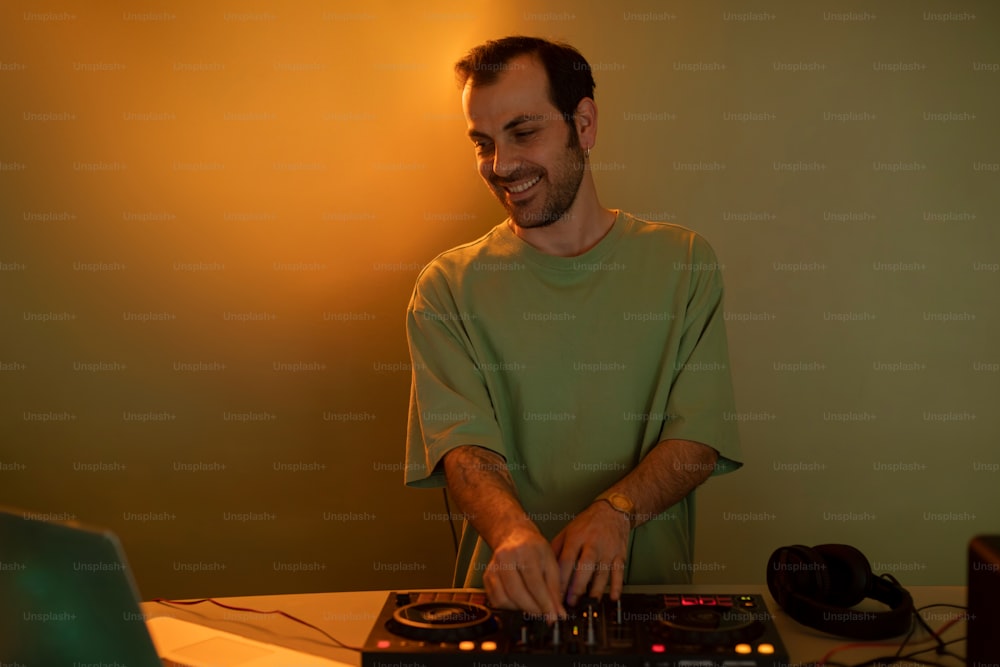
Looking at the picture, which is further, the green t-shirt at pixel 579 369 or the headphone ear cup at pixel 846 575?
the green t-shirt at pixel 579 369

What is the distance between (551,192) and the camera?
6.82 feet

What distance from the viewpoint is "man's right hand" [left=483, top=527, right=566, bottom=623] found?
1.30 meters

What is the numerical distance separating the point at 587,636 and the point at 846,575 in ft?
1.75

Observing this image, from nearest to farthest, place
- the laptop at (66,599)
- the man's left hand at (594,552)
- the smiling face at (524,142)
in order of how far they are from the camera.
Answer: the laptop at (66,599) → the man's left hand at (594,552) → the smiling face at (524,142)

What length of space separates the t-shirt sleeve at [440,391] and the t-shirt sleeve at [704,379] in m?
0.38

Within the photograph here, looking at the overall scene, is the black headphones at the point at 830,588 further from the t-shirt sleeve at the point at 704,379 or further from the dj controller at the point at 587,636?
the t-shirt sleeve at the point at 704,379

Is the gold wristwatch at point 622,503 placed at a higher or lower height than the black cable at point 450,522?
higher

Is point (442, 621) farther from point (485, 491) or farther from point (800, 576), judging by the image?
point (800, 576)

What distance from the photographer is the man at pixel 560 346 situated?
73.5 inches

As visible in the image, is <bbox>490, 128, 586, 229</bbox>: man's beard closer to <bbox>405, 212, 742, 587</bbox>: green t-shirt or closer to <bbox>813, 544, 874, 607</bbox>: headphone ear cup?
<bbox>405, 212, 742, 587</bbox>: green t-shirt

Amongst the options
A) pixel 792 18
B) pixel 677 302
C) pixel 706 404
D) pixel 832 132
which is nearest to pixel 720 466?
pixel 706 404

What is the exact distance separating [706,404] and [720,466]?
15cm

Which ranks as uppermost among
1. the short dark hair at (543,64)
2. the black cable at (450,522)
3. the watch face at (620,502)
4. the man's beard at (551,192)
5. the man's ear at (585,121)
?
the short dark hair at (543,64)

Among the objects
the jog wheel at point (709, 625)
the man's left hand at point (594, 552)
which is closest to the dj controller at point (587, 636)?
the jog wheel at point (709, 625)
